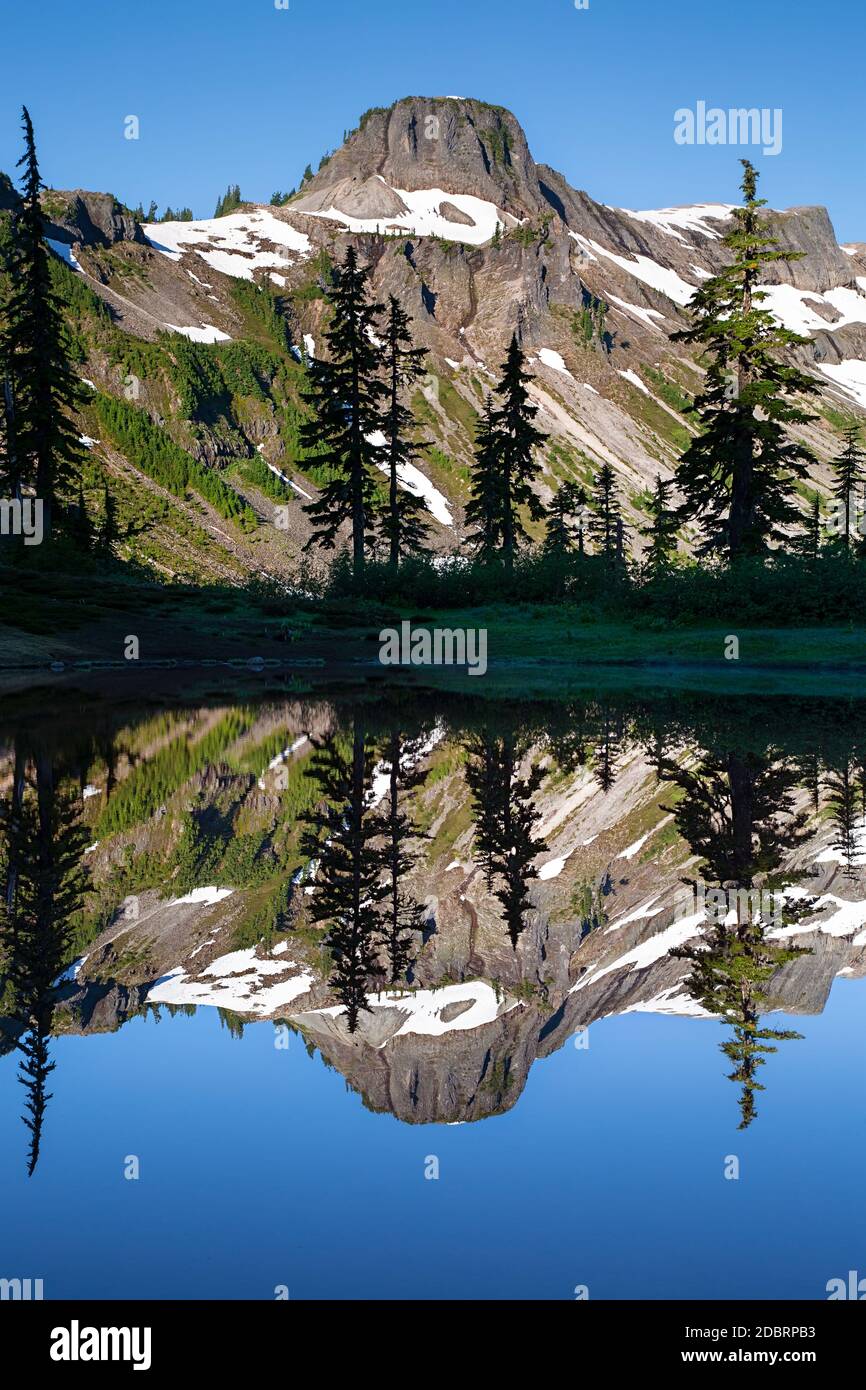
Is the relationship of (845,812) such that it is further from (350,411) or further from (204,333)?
(204,333)

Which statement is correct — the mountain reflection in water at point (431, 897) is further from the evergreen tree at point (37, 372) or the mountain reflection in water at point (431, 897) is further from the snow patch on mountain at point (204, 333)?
the snow patch on mountain at point (204, 333)

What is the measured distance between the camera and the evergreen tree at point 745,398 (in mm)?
40031

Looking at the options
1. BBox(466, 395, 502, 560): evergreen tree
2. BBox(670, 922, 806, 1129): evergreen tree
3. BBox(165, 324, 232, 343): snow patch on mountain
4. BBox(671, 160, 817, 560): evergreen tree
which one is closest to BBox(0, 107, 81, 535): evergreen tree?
BBox(466, 395, 502, 560): evergreen tree

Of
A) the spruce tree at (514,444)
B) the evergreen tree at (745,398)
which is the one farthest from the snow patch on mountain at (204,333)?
the evergreen tree at (745,398)

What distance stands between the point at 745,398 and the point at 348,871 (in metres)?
34.4

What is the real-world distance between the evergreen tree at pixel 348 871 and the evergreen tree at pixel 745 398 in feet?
93.6

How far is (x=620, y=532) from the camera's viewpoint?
87812mm

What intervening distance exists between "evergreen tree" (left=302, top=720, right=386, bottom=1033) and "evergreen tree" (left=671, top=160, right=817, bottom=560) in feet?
93.6

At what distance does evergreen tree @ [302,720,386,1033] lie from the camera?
6957mm

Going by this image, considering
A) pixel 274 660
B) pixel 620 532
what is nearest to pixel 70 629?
pixel 274 660

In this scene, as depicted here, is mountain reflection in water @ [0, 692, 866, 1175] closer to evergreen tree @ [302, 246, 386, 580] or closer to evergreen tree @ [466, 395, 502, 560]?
evergreen tree @ [302, 246, 386, 580]
